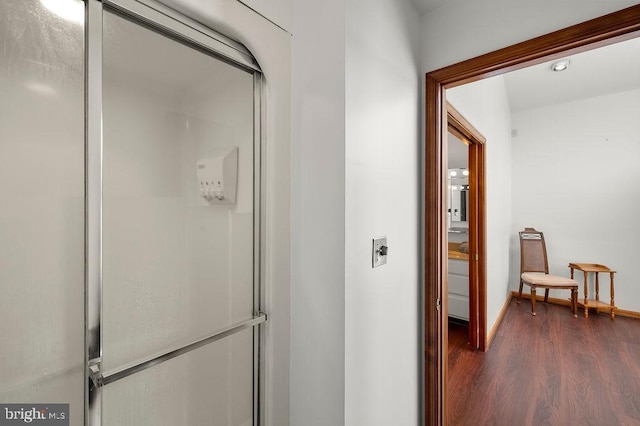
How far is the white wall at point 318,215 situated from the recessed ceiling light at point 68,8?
63cm

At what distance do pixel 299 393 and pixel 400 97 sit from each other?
4.35ft

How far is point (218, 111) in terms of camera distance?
959mm

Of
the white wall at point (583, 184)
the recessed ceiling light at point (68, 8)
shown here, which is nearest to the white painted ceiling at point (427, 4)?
the recessed ceiling light at point (68, 8)

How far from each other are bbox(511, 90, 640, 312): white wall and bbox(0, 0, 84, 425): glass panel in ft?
17.1

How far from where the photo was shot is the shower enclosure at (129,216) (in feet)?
1.99

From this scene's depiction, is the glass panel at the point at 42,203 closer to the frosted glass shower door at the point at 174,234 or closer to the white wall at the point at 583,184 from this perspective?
the frosted glass shower door at the point at 174,234

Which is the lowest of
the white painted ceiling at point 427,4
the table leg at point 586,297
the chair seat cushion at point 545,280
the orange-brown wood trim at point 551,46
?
the table leg at point 586,297

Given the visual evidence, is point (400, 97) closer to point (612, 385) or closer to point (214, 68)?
point (214, 68)

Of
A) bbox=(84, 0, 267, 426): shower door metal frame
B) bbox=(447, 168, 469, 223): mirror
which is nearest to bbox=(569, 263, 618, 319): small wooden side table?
bbox=(447, 168, 469, 223): mirror

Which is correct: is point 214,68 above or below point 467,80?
below

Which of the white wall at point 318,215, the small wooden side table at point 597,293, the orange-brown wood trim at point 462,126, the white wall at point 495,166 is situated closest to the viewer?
the white wall at point 318,215

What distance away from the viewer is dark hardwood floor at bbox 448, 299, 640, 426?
195cm

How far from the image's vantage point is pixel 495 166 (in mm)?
3402

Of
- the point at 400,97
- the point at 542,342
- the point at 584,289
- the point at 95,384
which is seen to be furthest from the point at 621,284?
the point at 95,384
